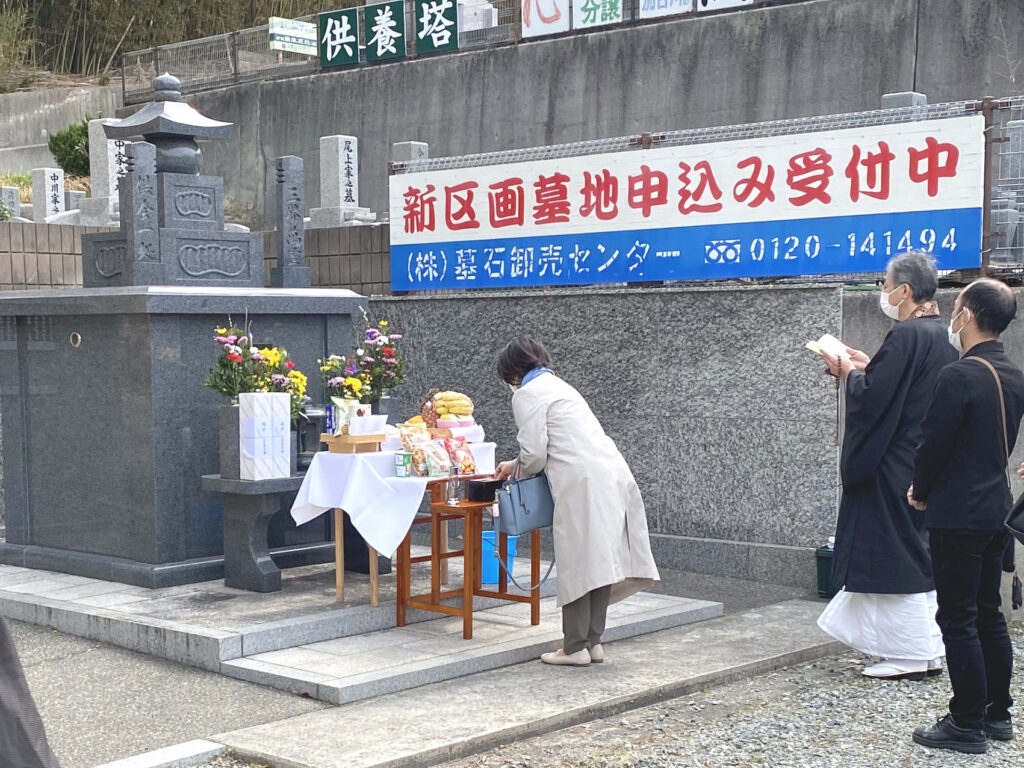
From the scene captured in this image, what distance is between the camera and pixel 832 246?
7.22m

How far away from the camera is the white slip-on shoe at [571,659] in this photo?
572cm

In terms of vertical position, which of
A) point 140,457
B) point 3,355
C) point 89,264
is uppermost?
point 89,264

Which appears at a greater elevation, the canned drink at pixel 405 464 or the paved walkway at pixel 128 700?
the canned drink at pixel 405 464

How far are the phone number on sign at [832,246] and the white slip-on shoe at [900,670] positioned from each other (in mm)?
2479

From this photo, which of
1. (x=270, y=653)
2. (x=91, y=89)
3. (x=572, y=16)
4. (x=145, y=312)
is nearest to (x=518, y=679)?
(x=270, y=653)

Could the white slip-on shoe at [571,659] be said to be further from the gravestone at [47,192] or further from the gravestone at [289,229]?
the gravestone at [47,192]

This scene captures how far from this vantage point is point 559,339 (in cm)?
846

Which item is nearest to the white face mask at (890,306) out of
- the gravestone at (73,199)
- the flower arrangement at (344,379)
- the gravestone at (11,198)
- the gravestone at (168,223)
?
the flower arrangement at (344,379)

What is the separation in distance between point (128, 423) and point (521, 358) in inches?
101

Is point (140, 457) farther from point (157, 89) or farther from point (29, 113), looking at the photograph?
point (29, 113)

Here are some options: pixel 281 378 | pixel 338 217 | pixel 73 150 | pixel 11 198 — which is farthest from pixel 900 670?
pixel 73 150

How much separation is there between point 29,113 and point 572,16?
1645cm

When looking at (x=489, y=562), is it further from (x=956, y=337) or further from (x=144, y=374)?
(x=956, y=337)

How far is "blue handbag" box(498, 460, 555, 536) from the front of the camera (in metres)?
5.65
